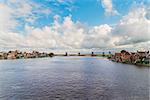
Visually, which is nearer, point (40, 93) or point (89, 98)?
point (89, 98)

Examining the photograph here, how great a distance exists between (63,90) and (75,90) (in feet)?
10.3

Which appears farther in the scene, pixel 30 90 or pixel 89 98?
pixel 30 90

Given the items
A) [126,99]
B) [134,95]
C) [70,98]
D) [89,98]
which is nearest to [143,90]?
[134,95]

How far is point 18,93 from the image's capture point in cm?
4784

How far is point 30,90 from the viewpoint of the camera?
51.4 meters

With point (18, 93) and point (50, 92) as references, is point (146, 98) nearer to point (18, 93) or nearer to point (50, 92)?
point (50, 92)

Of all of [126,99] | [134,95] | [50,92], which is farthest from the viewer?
[50,92]

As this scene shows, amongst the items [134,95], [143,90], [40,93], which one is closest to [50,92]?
[40,93]

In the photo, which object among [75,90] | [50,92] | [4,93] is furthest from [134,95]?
[4,93]

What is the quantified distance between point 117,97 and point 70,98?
1050cm

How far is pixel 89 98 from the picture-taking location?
141 feet

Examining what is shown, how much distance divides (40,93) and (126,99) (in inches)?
802

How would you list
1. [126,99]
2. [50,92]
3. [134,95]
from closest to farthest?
[126,99] → [134,95] → [50,92]

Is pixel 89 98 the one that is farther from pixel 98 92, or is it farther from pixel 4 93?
pixel 4 93
